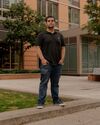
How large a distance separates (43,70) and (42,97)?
1.87 ft

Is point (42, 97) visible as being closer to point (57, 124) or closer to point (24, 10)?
point (57, 124)

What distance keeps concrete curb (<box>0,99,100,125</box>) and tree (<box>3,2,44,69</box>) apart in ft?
59.8

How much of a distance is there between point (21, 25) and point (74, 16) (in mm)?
13816

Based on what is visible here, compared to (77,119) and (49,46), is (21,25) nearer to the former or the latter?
(49,46)

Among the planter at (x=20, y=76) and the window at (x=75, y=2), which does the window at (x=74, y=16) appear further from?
the planter at (x=20, y=76)

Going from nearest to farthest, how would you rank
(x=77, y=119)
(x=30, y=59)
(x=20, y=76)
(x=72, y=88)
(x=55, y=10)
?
(x=77, y=119), (x=72, y=88), (x=20, y=76), (x=30, y=59), (x=55, y=10)

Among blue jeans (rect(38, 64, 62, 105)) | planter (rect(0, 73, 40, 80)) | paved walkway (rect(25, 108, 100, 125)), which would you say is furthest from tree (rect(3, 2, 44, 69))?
paved walkway (rect(25, 108, 100, 125))

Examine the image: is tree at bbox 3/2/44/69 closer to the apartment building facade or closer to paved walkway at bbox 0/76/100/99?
the apartment building facade

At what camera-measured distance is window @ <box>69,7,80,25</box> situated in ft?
129

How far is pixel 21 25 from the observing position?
27.3 m

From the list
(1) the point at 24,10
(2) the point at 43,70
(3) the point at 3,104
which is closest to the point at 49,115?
(2) the point at 43,70

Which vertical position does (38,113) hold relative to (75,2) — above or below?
below

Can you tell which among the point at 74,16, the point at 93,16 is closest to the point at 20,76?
the point at 93,16

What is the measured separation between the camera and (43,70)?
833cm
